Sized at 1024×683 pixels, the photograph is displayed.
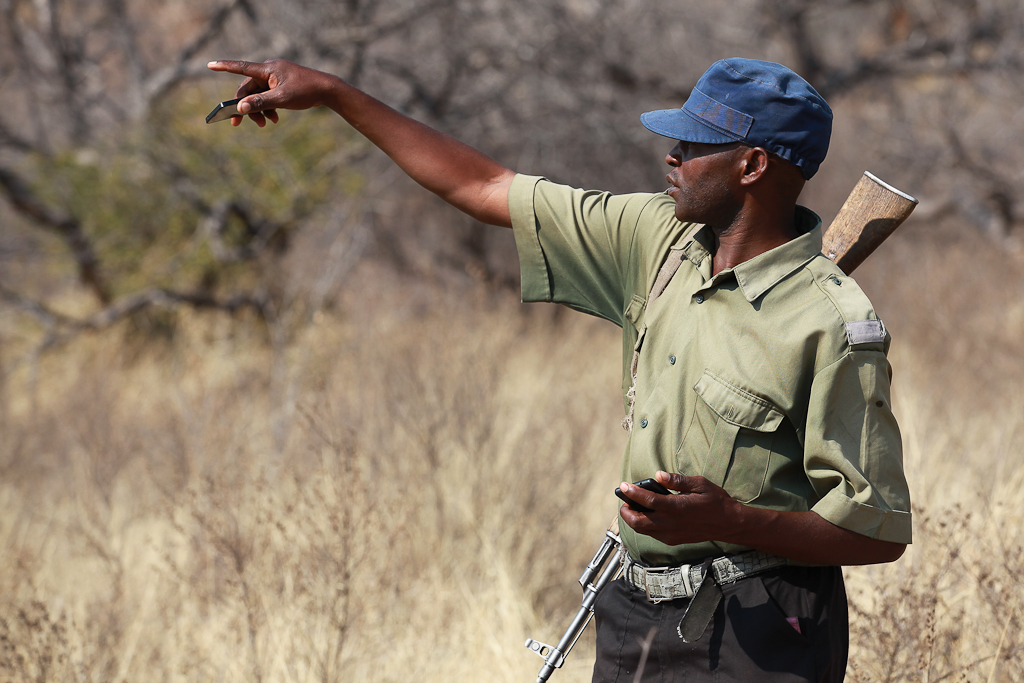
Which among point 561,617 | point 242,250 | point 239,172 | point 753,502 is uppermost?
point 239,172

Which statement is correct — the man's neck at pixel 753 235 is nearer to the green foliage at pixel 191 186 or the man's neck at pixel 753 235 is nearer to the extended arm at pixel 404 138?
the extended arm at pixel 404 138

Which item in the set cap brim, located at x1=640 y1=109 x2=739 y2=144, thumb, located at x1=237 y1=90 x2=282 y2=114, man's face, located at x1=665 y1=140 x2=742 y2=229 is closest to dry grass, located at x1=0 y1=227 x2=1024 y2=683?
man's face, located at x1=665 y1=140 x2=742 y2=229

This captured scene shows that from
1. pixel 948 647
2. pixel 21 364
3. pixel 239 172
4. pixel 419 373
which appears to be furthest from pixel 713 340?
pixel 21 364

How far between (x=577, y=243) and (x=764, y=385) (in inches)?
21.9

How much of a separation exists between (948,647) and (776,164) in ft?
5.25

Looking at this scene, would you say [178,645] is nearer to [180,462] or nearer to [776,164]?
[180,462]

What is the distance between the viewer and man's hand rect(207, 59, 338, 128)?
1.95 metres

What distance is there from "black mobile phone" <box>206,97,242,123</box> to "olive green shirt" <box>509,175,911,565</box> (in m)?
0.88

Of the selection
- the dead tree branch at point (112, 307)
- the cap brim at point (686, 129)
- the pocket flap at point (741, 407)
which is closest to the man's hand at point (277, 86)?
the cap brim at point (686, 129)

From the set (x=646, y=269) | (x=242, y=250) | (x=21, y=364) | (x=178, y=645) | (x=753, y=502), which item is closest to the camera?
(x=753, y=502)

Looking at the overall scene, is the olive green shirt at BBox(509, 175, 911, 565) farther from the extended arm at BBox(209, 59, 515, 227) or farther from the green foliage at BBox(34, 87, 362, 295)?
the green foliage at BBox(34, 87, 362, 295)

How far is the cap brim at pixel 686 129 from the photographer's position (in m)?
1.71

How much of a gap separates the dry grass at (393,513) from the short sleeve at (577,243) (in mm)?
1165

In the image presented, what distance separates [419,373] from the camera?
5059mm
